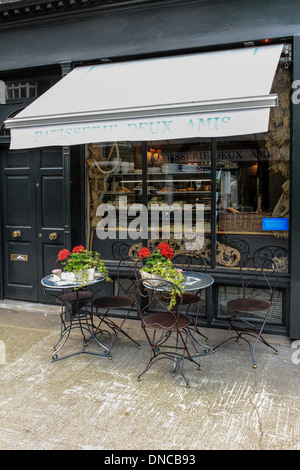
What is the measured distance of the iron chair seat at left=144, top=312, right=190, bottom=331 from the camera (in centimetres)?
405

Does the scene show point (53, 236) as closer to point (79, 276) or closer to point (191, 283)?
point (79, 276)

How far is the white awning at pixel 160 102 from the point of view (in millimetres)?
4164

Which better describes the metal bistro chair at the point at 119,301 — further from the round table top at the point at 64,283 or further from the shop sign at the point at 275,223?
the shop sign at the point at 275,223

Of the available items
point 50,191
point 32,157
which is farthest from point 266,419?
point 32,157

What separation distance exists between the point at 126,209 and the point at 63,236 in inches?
43.5

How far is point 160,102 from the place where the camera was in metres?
4.59

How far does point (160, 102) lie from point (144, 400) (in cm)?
306

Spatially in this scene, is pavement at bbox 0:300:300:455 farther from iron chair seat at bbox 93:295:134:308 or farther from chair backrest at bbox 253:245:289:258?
chair backrest at bbox 253:245:289:258

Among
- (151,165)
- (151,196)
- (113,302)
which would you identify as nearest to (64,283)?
(113,302)

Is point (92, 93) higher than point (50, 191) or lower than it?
higher

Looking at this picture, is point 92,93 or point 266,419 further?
point 92,93

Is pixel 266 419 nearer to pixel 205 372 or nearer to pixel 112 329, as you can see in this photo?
pixel 205 372

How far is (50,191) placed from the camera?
648 cm

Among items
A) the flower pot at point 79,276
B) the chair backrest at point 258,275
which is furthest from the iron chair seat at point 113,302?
the chair backrest at point 258,275
